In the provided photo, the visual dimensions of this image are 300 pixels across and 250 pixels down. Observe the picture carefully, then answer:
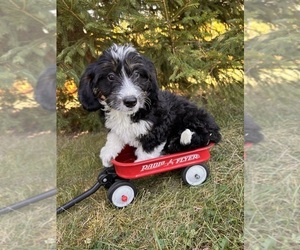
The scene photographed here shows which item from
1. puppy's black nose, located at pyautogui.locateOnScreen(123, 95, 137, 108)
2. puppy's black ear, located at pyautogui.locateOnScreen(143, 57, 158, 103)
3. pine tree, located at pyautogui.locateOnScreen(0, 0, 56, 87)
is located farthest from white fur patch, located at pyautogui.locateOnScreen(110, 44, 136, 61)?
pine tree, located at pyautogui.locateOnScreen(0, 0, 56, 87)

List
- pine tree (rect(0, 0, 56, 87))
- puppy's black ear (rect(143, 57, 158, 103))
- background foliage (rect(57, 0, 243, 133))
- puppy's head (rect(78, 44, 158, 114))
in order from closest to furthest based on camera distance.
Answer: pine tree (rect(0, 0, 56, 87))
puppy's head (rect(78, 44, 158, 114))
puppy's black ear (rect(143, 57, 158, 103))
background foliage (rect(57, 0, 243, 133))

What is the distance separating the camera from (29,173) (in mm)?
1116

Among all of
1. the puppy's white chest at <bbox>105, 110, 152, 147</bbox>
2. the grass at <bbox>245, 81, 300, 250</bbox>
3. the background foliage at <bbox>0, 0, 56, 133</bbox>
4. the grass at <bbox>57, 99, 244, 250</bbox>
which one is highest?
the background foliage at <bbox>0, 0, 56, 133</bbox>

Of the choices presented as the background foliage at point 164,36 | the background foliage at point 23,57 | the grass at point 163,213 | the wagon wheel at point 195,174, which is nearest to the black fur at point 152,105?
the wagon wheel at point 195,174

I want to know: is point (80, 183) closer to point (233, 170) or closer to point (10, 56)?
point (233, 170)

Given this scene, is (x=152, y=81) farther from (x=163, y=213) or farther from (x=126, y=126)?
(x=163, y=213)

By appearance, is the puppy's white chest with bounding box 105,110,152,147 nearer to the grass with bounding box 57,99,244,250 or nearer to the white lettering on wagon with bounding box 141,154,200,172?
the white lettering on wagon with bounding box 141,154,200,172

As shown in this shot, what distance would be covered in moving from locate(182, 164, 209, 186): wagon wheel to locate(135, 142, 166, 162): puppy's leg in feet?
0.67


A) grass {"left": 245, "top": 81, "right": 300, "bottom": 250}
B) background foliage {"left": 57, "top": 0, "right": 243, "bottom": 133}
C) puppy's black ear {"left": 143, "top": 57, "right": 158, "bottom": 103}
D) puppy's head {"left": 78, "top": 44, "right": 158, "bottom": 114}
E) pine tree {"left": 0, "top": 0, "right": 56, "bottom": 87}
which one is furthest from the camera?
background foliage {"left": 57, "top": 0, "right": 243, "bottom": 133}

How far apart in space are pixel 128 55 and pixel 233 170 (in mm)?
1005

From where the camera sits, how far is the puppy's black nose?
1.83 meters

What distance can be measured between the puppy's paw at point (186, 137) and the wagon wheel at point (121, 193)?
1.36 ft

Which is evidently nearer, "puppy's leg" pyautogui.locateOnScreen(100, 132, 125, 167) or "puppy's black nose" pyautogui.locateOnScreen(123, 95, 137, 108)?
"puppy's black nose" pyautogui.locateOnScreen(123, 95, 137, 108)

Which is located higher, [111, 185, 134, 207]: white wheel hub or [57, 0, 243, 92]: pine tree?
[57, 0, 243, 92]: pine tree
